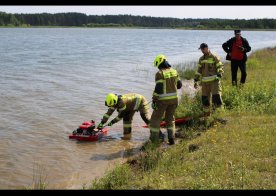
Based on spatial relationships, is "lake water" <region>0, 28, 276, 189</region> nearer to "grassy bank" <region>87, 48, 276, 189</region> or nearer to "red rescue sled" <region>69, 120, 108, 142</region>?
"red rescue sled" <region>69, 120, 108, 142</region>

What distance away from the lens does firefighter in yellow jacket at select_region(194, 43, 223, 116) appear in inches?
351

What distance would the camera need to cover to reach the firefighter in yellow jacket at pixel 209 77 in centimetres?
891

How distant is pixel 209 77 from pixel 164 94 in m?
A: 2.08

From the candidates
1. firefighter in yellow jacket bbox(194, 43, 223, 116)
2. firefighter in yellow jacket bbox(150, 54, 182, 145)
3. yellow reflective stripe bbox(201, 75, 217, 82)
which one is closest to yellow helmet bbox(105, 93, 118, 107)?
firefighter in yellow jacket bbox(150, 54, 182, 145)

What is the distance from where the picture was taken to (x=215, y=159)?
5.59 metres

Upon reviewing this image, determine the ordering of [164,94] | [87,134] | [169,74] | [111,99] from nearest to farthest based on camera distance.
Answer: [169,74]
[164,94]
[111,99]
[87,134]

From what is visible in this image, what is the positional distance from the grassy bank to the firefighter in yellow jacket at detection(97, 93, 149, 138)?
1.17 metres

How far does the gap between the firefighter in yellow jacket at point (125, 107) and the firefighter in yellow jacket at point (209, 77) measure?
146 cm

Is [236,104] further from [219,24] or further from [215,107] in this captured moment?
[219,24]

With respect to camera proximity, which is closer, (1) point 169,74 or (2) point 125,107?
(1) point 169,74

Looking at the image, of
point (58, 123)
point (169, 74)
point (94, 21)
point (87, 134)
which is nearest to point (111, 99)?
point (87, 134)

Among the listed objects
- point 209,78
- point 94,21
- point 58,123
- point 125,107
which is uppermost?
point 94,21

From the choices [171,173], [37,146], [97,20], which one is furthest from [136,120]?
[97,20]

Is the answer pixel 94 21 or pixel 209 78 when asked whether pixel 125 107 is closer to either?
pixel 209 78
